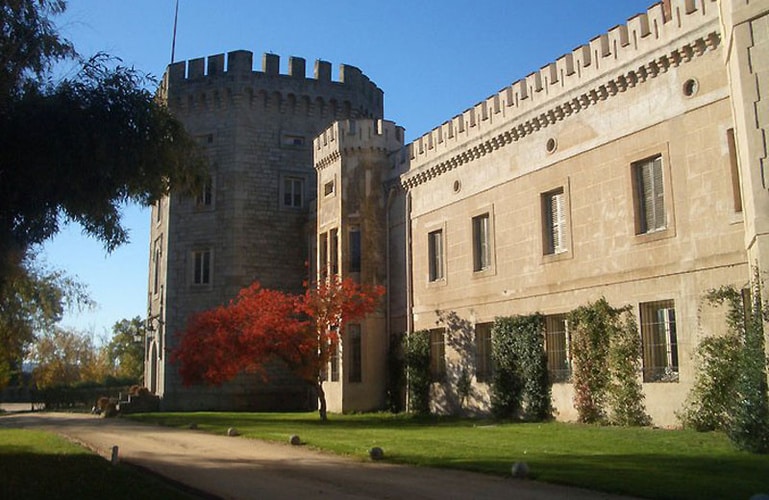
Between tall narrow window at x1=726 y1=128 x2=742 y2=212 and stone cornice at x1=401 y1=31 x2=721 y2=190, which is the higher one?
stone cornice at x1=401 y1=31 x2=721 y2=190

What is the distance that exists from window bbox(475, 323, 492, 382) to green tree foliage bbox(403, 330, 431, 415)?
8.40ft

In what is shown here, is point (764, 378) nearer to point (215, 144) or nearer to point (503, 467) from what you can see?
point (503, 467)

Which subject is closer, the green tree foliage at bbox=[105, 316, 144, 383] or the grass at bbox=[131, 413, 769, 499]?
A: the grass at bbox=[131, 413, 769, 499]

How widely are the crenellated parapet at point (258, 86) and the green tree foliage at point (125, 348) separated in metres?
34.5

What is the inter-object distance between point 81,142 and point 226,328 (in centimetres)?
1147

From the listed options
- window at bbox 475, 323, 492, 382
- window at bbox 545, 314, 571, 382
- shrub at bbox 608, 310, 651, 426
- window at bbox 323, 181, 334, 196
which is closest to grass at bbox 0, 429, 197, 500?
shrub at bbox 608, 310, 651, 426

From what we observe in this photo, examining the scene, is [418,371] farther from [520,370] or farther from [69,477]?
[69,477]

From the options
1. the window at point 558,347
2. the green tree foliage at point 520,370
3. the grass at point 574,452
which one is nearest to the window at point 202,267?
the grass at point 574,452

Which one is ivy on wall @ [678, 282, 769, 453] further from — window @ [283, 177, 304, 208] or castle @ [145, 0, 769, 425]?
window @ [283, 177, 304, 208]

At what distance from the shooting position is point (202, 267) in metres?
35.7

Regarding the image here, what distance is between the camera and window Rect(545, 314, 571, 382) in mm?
20344

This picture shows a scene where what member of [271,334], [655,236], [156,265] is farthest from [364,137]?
[156,265]

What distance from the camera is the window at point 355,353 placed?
91.2 ft

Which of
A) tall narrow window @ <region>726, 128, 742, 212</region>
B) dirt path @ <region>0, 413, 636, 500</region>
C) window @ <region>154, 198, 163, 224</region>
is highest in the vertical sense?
window @ <region>154, 198, 163, 224</region>
